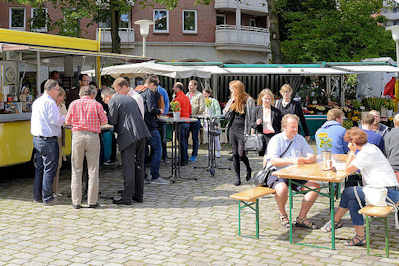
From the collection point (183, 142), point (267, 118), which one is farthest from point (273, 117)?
point (183, 142)

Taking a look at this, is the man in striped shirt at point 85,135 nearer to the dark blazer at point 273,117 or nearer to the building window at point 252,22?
the dark blazer at point 273,117

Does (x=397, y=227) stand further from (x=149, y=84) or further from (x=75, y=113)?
(x=149, y=84)

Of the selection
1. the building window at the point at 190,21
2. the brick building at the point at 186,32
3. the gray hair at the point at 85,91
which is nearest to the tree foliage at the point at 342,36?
the brick building at the point at 186,32

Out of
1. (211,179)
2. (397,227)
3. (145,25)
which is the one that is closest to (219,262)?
(397,227)

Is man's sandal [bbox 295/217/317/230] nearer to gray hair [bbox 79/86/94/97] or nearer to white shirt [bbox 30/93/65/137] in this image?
gray hair [bbox 79/86/94/97]

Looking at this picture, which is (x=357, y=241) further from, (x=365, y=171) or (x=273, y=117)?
(x=273, y=117)

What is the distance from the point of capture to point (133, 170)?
25.6 ft

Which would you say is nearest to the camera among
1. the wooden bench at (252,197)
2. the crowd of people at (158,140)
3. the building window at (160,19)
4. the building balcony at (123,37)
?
the crowd of people at (158,140)

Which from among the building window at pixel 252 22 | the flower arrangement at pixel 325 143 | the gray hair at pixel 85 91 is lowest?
the flower arrangement at pixel 325 143

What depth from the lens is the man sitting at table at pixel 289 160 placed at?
20.8ft

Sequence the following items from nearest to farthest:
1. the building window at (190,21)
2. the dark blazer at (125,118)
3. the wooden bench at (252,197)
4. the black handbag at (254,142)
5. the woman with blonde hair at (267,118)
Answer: the wooden bench at (252,197)
the dark blazer at (125,118)
the black handbag at (254,142)
the woman with blonde hair at (267,118)
the building window at (190,21)

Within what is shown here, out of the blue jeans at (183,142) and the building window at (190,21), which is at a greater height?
the building window at (190,21)

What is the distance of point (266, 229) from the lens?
643 cm

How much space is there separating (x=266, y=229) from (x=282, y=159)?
0.88 m
